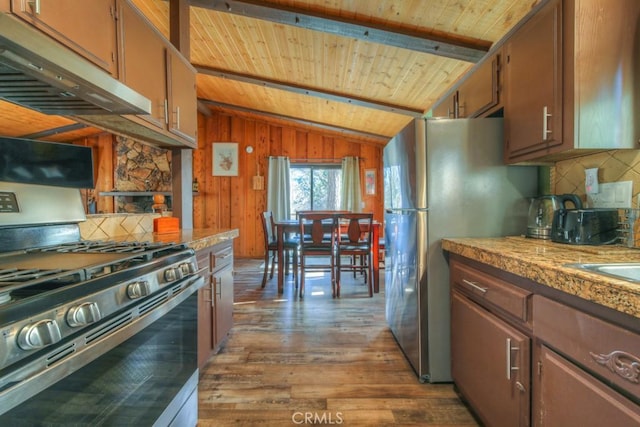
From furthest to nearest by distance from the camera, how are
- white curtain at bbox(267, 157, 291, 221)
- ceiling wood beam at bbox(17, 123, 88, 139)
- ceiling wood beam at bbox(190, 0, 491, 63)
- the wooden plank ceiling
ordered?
1. white curtain at bbox(267, 157, 291, 221)
2. ceiling wood beam at bbox(17, 123, 88, 139)
3. ceiling wood beam at bbox(190, 0, 491, 63)
4. the wooden plank ceiling

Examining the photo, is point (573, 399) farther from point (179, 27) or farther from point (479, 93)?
point (179, 27)

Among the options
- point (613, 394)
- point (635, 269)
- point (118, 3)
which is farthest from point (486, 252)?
point (118, 3)

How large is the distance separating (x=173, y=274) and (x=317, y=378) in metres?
1.15

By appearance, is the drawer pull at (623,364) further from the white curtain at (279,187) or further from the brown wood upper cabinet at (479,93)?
the white curtain at (279,187)

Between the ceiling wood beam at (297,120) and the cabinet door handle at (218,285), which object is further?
the ceiling wood beam at (297,120)

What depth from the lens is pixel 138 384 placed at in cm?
97

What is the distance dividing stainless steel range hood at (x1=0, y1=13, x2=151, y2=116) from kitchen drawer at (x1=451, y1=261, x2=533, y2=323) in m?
1.62

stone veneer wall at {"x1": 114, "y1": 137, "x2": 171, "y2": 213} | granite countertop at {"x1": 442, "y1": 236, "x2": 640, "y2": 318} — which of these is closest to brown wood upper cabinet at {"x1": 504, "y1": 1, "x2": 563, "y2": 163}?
granite countertop at {"x1": 442, "y1": 236, "x2": 640, "y2": 318}

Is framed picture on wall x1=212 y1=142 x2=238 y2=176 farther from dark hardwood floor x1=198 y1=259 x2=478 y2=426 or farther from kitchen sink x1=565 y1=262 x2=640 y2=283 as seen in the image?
kitchen sink x1=565 y1=262 x2=640 y2=283

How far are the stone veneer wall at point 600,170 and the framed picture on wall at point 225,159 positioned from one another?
5476 mm

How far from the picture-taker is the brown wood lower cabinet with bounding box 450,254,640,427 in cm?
68

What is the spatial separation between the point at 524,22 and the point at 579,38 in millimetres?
378

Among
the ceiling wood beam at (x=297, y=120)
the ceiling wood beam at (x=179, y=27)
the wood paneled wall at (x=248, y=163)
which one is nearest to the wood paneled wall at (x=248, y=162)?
the wood paneled wall at (x=248, y=163)

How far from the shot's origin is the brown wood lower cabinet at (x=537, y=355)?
0.68 meters
